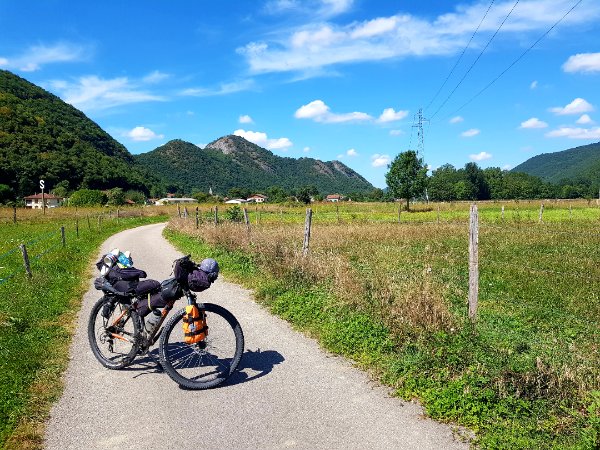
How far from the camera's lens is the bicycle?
489cm

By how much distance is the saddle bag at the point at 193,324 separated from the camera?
15.8 ft

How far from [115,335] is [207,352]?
4.27 ft

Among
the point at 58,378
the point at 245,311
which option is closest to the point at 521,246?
the point at 245,311

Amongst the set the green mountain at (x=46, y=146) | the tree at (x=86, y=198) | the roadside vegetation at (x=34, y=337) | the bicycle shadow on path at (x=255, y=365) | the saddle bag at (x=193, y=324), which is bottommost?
the bicycle shadow on path at (x=255, y=365)

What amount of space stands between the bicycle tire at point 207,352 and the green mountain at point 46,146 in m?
83.1

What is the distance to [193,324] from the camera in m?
4.88

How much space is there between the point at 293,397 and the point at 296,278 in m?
4.64

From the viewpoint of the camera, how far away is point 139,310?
521 cm

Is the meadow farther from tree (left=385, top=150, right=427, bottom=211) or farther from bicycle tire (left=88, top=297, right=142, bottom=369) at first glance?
tree (left=385, top=150, right=427, bottom=211)

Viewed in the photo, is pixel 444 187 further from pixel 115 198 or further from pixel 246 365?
pixel 246 365

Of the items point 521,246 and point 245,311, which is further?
point 521,246

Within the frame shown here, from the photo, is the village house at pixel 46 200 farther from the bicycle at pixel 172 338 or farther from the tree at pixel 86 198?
the bicycle at pixel 172 338

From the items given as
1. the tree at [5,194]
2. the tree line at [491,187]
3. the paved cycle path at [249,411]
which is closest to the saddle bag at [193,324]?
the paved cycle path at [249,411]

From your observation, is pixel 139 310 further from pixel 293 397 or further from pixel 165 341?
pixel 293 397
